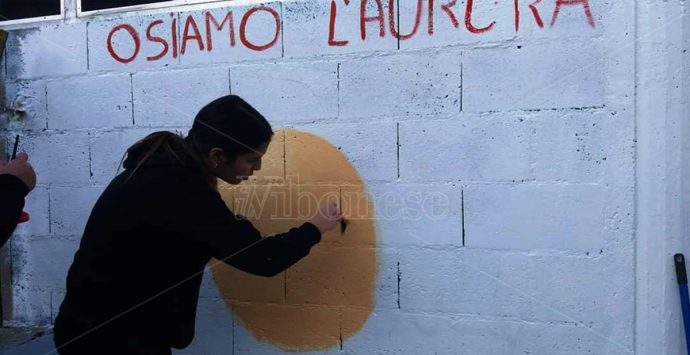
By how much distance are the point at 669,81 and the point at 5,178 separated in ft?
8.35

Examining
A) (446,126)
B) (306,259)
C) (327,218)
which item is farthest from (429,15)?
(306,259)

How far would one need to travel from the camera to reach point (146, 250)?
2121mm

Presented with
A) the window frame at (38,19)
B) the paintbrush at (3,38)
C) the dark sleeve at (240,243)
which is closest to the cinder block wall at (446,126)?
the window frame at (38,19)

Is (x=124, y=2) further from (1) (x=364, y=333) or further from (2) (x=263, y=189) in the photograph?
(1) (x=364, y=333)

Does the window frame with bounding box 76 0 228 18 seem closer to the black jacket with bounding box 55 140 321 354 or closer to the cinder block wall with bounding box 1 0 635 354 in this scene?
the cinder block wall with bounding box 1 0 635 354

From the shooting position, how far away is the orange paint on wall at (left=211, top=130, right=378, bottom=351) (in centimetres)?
279

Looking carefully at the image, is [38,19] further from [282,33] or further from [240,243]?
[240,243]

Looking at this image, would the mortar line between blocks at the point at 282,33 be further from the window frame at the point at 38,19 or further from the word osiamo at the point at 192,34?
the window frame at the point at 38,19

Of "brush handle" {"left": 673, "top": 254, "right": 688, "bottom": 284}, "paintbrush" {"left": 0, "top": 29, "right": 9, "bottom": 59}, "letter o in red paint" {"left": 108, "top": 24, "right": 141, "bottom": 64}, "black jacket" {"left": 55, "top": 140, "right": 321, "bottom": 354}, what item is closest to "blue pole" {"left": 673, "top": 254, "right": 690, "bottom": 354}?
"brush handle" {"left": 673, "top": 254, "right": 688, "bottom": 284}

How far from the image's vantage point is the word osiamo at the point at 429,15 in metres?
2.48

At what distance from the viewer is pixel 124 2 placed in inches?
123

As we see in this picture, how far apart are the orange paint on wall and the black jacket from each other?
66cm

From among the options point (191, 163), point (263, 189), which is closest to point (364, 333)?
point (263, 189)

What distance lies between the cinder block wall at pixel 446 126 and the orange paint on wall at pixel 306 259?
0.23 ft
